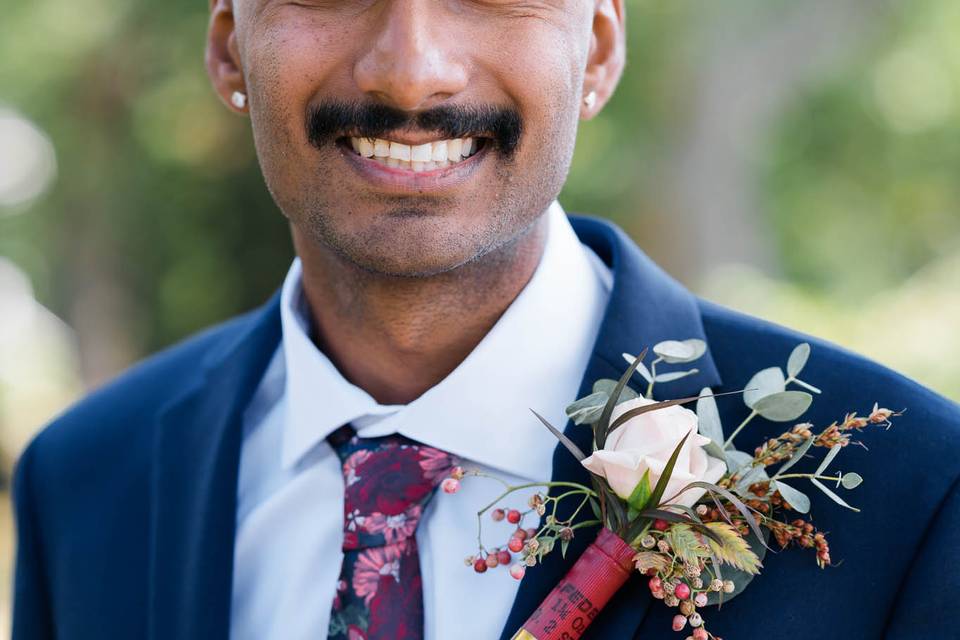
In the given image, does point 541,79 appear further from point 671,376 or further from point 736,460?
point 736,460

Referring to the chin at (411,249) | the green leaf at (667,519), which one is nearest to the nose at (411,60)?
the chin at (411,249)

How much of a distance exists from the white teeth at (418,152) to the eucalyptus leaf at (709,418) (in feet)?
2.07

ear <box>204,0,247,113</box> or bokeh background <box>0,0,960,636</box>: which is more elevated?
ear <box>204,0,247,113</box>

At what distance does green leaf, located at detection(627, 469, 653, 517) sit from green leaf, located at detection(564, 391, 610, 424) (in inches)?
6.7

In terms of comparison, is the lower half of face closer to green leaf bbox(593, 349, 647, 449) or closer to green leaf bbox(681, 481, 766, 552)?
green leaf bbox(593, 349, 647, 449)

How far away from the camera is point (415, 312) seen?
245cm

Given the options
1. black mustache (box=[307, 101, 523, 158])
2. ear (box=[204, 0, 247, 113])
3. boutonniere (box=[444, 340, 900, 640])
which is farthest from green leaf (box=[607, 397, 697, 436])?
ear (box=[204, 0, 247, 113])

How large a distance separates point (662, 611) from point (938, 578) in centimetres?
45

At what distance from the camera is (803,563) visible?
2.00 m

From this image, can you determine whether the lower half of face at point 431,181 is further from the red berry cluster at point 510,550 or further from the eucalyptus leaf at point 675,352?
the red berry cluster at point 510,550

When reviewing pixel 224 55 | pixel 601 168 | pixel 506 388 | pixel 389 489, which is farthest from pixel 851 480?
pixel 601 168

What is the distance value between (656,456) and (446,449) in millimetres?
556

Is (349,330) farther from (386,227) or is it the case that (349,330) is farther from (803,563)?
(803,563)

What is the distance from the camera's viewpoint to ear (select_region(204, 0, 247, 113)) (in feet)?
8.70
